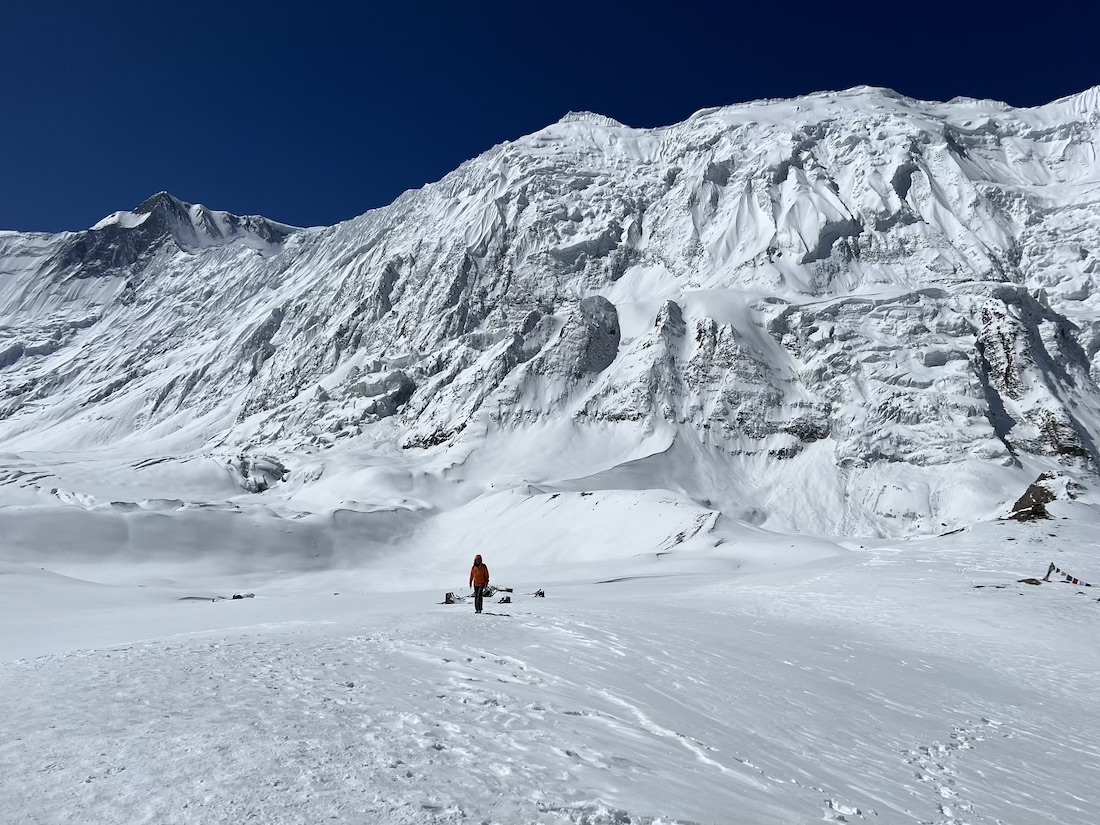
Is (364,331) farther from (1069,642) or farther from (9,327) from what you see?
(9,327)

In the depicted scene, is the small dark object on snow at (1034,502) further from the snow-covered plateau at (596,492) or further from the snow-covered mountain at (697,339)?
the snow-covered mountain at (697,339)

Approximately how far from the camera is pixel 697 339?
84.8 m

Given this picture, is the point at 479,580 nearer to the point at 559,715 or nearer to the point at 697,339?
the point at 559,715

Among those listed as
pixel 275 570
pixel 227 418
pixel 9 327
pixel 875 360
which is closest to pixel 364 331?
pixel 227 418

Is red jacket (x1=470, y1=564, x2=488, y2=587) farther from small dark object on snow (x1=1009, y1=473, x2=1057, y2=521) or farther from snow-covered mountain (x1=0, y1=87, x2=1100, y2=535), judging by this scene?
snow-covered mountain (x1=0, y1=87, x2=1100, y2=535)

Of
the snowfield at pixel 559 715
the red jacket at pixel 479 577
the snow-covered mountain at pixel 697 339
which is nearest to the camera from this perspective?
the snowfield at pixel 559 715

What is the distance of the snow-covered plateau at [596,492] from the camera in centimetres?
608

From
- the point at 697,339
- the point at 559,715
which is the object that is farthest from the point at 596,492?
the point at 559,715

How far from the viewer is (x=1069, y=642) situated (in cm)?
1634

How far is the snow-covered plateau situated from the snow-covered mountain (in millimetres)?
587

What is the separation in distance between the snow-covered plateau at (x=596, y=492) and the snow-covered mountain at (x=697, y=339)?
59cm

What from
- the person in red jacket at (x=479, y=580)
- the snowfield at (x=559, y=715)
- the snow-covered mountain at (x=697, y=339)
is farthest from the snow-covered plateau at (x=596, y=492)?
the person in red jacket at (x=479, y=580)

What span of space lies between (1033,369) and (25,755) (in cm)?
8816

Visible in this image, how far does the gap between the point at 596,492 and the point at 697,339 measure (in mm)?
34054
